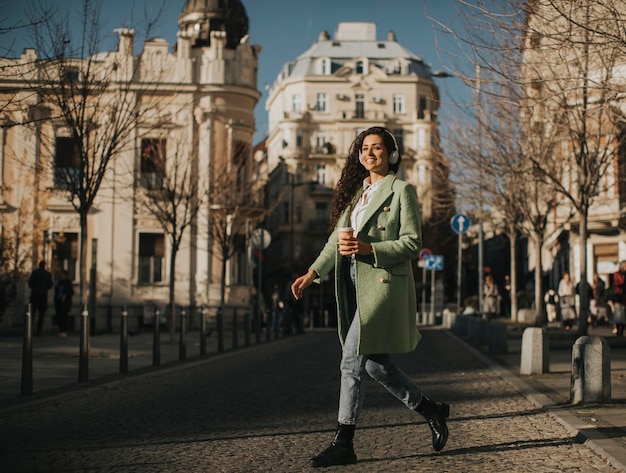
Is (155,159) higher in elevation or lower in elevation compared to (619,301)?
higher

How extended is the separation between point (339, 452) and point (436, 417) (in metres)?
0.75

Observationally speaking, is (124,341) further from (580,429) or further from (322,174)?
(322,174)

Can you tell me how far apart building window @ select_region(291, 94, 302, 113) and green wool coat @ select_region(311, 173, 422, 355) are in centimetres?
9821

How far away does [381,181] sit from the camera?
688cm

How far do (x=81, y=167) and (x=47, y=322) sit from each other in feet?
57.2

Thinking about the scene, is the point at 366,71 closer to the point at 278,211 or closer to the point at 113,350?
the point at 278,211

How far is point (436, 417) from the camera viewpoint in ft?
23.0

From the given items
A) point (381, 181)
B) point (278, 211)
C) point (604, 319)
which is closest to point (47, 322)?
point (604, 319)

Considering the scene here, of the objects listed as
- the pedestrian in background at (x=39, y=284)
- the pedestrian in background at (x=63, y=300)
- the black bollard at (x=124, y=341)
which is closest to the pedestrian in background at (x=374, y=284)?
the black bollard at (x=124, y=341)

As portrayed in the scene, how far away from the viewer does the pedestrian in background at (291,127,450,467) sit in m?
6.61

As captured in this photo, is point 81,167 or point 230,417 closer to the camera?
point 230,417

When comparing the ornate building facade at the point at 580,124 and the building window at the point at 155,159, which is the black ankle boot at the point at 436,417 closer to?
the ornate building facade at the point at 580,124

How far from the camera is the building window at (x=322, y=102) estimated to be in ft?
339

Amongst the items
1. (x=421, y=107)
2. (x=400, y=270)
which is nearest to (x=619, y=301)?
(x=400, y=270)
